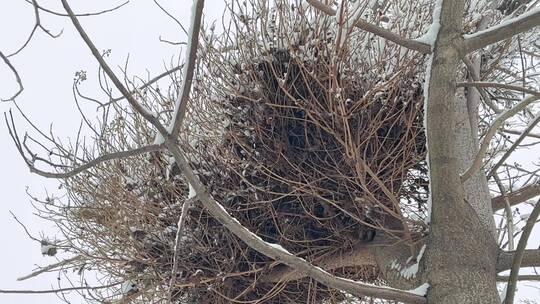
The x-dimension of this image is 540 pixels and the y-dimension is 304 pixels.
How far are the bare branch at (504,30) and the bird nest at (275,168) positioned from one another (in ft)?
0.92

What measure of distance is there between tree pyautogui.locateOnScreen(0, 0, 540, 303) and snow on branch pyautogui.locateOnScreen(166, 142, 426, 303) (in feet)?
0.08

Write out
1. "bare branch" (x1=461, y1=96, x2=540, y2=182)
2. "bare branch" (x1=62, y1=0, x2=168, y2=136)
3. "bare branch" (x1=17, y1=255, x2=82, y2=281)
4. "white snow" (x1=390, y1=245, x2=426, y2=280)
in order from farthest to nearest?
"bare branch" (x1=17, y1=255, x2=82, y2=281)
"white snow" (x1=390, y1=245, x2=426, y2=280)
"bare branch" (x1=461, y1=96, x2=540, y2=182)
"bare branch" (x1=62, y1=0, x2=168, y2=136)

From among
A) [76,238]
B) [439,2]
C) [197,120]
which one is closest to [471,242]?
[439,2]

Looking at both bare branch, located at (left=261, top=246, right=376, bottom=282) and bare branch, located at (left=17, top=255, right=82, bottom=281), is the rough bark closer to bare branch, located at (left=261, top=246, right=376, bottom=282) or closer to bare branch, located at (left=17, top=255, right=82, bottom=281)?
bare branch, located at (left=261, top=246, right=376, bottom=282)

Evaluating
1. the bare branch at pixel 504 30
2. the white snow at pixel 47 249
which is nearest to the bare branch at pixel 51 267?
the white snow at pixel 47 249

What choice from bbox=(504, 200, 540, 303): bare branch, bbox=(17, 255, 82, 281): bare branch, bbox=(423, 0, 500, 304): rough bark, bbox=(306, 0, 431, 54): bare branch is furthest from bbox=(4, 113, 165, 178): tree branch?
bbox=(17, 255, 82, 281): bare branch

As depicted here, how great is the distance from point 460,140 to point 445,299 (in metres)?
0.47

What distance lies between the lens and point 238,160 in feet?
4.91

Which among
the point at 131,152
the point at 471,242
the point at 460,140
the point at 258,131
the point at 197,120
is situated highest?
the point at 197,120

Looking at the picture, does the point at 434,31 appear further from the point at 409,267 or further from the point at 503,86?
the point at 409,267

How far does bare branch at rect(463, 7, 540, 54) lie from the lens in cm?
98

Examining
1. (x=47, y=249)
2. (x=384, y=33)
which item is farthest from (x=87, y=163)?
(x=47, y=249)

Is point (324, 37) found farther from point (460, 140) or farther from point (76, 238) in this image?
point (76, 238)

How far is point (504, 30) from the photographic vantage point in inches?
40.4
